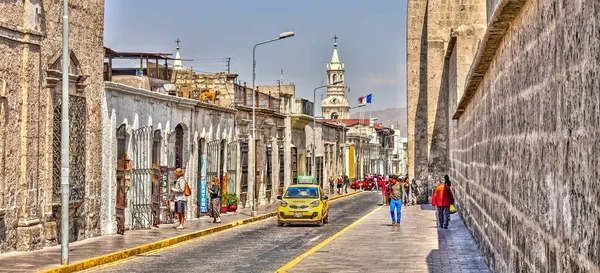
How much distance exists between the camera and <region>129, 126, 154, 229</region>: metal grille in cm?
2809

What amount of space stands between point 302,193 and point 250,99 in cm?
1931

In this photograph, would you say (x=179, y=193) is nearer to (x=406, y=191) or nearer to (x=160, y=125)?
(x=160, y=125)

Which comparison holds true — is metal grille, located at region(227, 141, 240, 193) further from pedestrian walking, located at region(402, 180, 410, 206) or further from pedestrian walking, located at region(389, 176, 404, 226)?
pedestrian walking, located at region(389, 176, 404, 226)

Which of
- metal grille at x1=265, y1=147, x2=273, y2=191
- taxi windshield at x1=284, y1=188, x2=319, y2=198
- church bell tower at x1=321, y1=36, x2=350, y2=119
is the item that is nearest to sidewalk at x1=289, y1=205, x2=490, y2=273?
taxi windshield at x1=284, y1=188, x2=319, y2=198

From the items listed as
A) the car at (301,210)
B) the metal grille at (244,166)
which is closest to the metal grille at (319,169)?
the metal grille at (244,166)

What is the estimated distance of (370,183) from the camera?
94.1 m

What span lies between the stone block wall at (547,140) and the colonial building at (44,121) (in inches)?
403

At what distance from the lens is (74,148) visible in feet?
75.0

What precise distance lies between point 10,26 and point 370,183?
76.2 meters

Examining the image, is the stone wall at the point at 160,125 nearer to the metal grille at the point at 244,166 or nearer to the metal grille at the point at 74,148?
the metal grille at the point at 74,148

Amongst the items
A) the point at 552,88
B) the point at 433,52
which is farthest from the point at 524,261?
the point at 433,52

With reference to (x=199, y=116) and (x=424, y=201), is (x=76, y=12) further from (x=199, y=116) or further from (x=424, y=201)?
(x=424, y=201)

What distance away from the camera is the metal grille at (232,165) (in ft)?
138

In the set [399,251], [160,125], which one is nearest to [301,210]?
[160,125]
